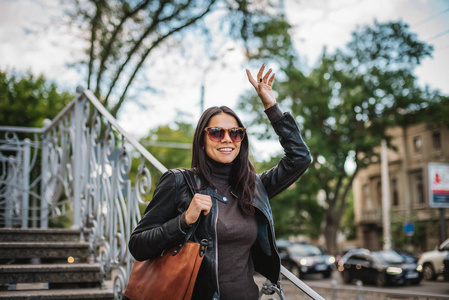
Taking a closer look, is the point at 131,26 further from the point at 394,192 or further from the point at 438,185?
the point at 394,192

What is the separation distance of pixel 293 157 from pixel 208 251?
718 millimetres

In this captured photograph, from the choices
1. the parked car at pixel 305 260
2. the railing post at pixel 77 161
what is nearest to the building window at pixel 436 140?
the parked car at pixel 305 260

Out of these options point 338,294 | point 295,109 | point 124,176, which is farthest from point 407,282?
point 124,176

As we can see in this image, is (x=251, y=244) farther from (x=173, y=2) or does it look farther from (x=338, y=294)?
(x=173, y=2)

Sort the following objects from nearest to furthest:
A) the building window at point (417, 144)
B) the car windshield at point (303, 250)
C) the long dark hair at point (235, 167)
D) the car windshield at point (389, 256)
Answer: the long dark hair at point (235, 167)
the car windshield at point (389, 256)
the car windshield at point (303, 250)
the building window at point (417, 144)

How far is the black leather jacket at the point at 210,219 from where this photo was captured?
76.4 inches

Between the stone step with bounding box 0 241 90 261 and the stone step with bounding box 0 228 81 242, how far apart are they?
336 mm

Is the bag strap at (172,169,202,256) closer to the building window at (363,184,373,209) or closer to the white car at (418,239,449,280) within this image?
the white car at (418,239,449,280)

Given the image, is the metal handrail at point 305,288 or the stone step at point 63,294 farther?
the stone step at point 63,294

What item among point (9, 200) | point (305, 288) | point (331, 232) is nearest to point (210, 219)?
point (305, 288)

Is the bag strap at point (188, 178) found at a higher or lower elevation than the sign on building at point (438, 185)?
higher

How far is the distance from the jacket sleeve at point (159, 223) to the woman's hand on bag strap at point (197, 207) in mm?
57

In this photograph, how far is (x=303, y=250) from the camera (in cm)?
2105

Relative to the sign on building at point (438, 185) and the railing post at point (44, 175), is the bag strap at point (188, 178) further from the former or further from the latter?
the sign on building at point (438, 185)
